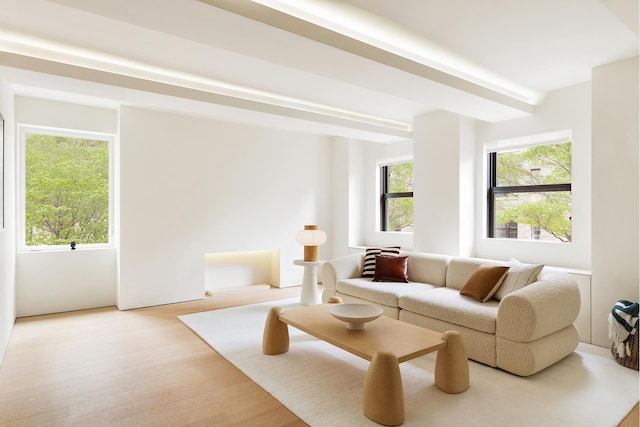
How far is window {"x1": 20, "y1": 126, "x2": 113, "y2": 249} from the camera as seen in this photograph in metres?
4.40

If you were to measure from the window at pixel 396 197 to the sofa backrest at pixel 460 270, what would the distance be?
6.34 feet

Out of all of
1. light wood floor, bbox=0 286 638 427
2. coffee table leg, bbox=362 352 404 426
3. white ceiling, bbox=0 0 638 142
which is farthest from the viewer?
white ceiling, bbox=0 0 638 142

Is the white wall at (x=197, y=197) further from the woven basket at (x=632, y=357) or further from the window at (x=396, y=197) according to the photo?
the woven basket at (x=632, y=357)

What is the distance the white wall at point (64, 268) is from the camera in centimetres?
Answer: 427

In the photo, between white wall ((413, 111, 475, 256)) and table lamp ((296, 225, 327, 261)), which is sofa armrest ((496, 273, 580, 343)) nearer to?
white wall ((413, 111, 475, 256))

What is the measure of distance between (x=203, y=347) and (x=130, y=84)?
8.09 feet

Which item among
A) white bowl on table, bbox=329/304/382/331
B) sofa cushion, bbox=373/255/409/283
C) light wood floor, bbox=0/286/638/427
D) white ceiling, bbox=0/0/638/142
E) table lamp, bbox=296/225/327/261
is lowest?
light wood floor, bbox=0/286/638/427

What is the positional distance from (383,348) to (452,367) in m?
0.49

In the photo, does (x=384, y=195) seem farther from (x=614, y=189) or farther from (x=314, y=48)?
(x=314, y=48)

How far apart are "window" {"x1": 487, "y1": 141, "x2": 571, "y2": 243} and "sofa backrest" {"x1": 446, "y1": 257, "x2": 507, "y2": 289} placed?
968 millimetres

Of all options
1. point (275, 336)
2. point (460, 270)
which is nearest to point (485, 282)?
point (460, 270)

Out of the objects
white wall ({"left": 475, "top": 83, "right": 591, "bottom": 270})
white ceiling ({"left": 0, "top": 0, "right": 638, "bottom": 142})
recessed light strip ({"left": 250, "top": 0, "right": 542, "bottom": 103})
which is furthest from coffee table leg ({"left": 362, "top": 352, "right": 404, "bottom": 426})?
white wall ({"left": 475, "top": 83, "right": 591, "bottom": 270})

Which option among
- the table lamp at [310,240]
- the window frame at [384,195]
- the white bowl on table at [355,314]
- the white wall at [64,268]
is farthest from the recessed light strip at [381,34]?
the white wall at [64,268]

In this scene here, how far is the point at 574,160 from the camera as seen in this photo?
3902 mm
